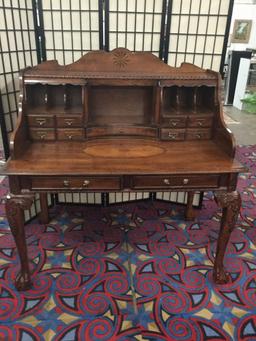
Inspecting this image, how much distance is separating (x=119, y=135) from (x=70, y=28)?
3.61ft

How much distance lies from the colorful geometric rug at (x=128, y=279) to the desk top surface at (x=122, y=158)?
976 millimetres

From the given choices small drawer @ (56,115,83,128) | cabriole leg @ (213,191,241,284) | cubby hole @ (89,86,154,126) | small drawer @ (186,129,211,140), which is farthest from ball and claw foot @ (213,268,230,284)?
small drawer @ (56,115,83,128)

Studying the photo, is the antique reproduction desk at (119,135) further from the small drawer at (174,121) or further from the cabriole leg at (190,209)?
the cabriole leg at (190,209)

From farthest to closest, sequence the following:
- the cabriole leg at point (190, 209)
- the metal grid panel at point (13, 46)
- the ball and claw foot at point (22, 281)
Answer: the cabriole leg at point (190, 209) < the metal grid panel at point (13, 46) < the ball and claw foot at point (22, 281)

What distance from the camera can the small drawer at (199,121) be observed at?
7.42ft

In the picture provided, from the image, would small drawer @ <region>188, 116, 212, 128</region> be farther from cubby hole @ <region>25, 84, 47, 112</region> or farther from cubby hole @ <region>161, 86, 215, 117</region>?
cubby hole @ <region>25, 84, 47, 112</region>

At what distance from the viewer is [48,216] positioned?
2936 millimetres

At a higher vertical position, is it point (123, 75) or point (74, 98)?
point (123, 75)

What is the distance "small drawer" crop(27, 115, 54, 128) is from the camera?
2.16 metres

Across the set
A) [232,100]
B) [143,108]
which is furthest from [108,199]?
[232,100]

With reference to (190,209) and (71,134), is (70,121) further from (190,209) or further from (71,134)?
(190,209)

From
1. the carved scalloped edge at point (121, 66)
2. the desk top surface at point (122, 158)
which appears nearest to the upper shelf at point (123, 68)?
the carved scalloped edge at point (121, 66)

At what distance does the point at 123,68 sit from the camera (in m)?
2.24

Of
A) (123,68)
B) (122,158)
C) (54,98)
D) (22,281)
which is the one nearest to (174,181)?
(122,158)
